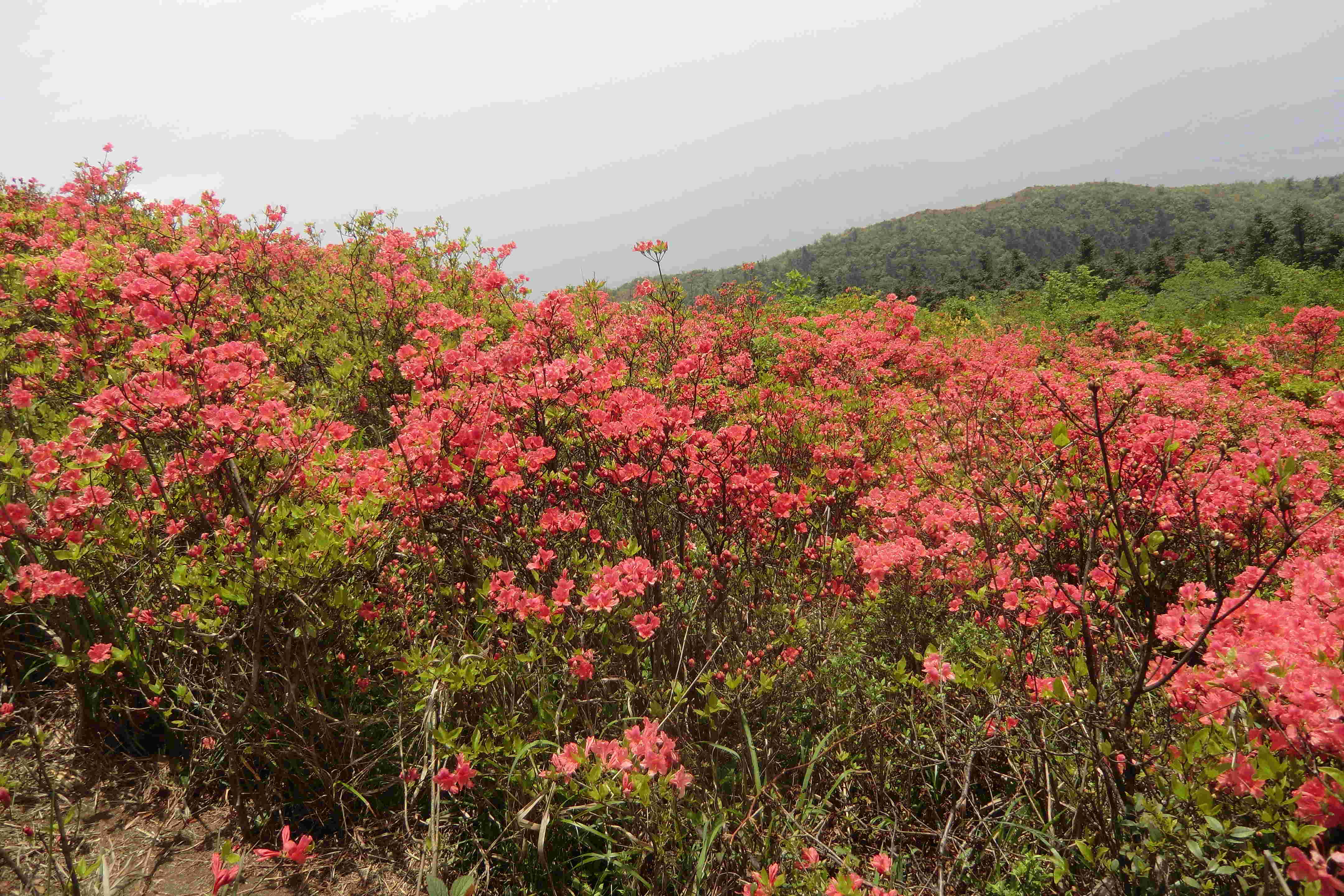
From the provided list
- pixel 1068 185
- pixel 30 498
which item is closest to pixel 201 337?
pixel 30 498

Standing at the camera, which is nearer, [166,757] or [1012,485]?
[166,757]

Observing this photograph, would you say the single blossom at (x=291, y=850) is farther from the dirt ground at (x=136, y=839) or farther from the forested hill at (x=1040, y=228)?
the forested hill at (x=1040, y=228)

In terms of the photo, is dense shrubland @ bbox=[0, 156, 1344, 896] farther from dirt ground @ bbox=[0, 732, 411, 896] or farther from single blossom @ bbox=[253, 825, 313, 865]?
single blossom @ bbox=[253, 825, 313, 865]

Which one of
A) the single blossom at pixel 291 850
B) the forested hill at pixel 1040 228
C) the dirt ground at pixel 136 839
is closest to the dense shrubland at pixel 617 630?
the dirt ground at pixel 136 839

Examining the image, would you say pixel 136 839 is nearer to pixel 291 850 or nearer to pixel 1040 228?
pixel 291 850

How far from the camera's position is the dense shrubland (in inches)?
73.2

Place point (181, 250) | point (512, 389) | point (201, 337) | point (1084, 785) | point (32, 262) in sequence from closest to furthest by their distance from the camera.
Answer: point (1084, 785), point (181, 250), point (201, 337), point (32, 262), point (512, 389)

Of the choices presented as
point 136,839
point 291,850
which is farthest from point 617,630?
point 136,839

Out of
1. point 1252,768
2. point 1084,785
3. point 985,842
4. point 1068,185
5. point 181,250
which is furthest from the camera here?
point 1068,185

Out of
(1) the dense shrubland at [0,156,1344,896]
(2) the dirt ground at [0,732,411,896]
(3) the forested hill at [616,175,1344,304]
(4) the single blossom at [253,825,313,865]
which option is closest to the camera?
(1) the dense shrubland at [0,156,1344,896]

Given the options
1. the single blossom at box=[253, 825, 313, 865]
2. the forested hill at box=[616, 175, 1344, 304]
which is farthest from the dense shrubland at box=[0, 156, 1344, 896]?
the forested hill at box=[616, 175, 1344, 304]

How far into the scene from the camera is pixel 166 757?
9.53 ft

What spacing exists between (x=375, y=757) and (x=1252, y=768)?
3.36 meters

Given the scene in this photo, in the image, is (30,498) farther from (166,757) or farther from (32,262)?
(32,262)
